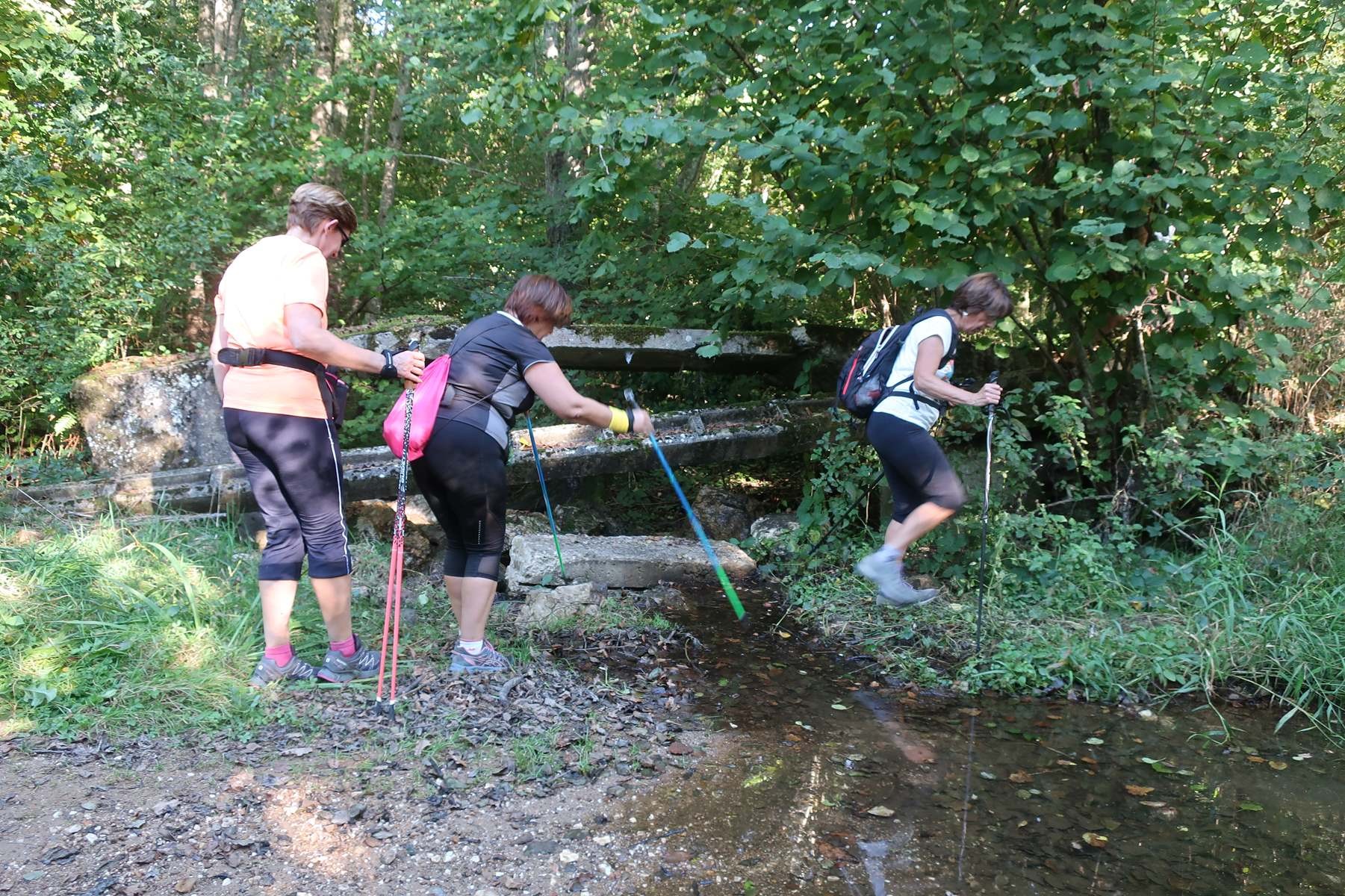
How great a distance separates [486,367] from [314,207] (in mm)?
981

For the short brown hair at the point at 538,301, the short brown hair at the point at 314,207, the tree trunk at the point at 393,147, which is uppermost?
the tree trunk at the point at 393,147

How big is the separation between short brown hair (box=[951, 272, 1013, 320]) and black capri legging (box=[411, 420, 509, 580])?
101 inches

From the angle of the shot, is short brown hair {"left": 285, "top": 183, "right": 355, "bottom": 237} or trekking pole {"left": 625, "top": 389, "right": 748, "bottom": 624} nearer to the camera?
short brown hair {"left": 285, "top": 183, "right": 355, "bottom": 237}

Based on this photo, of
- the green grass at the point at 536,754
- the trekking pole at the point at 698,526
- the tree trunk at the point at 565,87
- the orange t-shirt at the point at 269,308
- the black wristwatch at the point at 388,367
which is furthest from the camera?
the tree trunk at the point at 565,87

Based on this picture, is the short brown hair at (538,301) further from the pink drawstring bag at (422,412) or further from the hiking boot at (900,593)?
the hiking boot at (900,593)

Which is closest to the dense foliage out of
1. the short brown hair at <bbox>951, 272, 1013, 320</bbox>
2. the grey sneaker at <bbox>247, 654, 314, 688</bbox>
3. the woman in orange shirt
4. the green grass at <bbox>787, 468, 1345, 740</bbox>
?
the short brown hair at <bbox>951, 272, 1013, 320</bbox>

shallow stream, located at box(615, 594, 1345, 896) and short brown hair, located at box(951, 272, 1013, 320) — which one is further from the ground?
short brown hair, located at box(951, 272, 1013, 320)

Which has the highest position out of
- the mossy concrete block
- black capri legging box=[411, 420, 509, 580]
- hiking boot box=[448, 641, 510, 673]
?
black capri legging box=[411, 420, 509, 580]

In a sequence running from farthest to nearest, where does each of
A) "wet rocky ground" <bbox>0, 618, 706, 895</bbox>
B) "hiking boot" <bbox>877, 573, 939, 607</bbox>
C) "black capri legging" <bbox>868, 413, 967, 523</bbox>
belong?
"hiking boot" <bbox>877, 573, 939, 607</bbox> → "black capri legging" <bbox>868, 413, 967, 523</bbox> → "wet rocky ground" <bbox>0, 618, 706, 895</bbox>

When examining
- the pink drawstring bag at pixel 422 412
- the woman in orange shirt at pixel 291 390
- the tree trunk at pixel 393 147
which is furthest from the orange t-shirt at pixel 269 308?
the tree trunk at pixel 393 147

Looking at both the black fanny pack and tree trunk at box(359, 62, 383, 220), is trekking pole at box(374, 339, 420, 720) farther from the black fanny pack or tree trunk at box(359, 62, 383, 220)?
tree trunk at box(359, 62, 383, 220)

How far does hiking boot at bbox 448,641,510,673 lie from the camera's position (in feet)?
14.3

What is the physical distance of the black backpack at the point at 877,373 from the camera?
4805 mm

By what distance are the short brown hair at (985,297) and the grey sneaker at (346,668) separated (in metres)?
3.53
